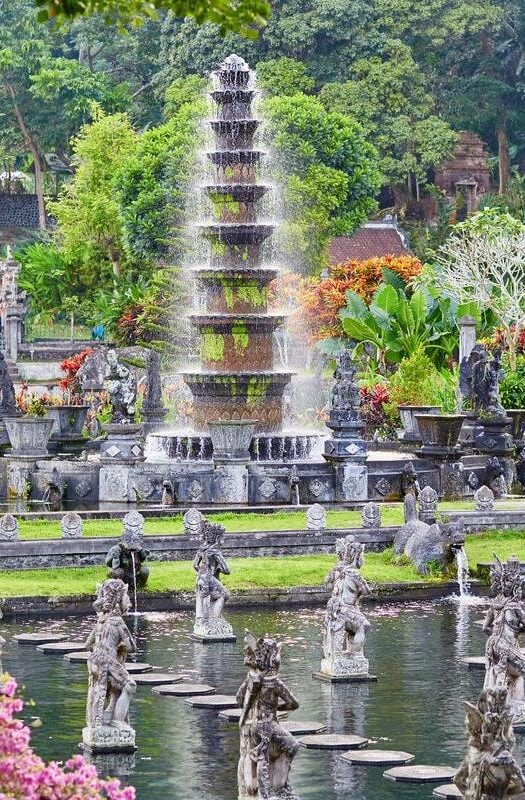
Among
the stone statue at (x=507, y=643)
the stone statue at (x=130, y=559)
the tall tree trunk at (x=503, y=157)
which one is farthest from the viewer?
the tall tree trunk at (x=503, y=157)

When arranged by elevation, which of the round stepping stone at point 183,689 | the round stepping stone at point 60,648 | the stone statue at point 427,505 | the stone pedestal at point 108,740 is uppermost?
the stone statue at point 427,505

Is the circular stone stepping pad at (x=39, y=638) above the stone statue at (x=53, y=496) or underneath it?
underneath

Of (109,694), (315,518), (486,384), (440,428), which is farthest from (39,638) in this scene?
(486,384)

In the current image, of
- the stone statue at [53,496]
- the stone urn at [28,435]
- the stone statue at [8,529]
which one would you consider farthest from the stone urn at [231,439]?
the stone statue at [8,529]

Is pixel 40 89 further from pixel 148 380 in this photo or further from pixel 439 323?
pixel 148 380

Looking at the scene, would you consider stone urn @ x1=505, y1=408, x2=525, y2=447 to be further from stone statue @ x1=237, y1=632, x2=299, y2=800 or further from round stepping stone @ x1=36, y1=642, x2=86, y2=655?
stone statue @ x1=237, y1=632, x2=299, y2=800

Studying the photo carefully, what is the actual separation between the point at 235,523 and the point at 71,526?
3980 mm

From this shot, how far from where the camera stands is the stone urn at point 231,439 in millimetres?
44250

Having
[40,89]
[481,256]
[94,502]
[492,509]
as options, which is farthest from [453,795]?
[40,89]

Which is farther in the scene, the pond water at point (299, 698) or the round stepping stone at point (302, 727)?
the round stepping stone at point (302, 727)

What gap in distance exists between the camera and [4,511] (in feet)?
143

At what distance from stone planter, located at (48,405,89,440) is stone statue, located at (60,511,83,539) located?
12508 mm

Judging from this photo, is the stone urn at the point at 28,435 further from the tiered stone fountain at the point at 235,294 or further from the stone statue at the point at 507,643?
the stone statue at the point at 507,643

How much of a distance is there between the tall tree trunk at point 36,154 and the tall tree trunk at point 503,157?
1964 centimetres
